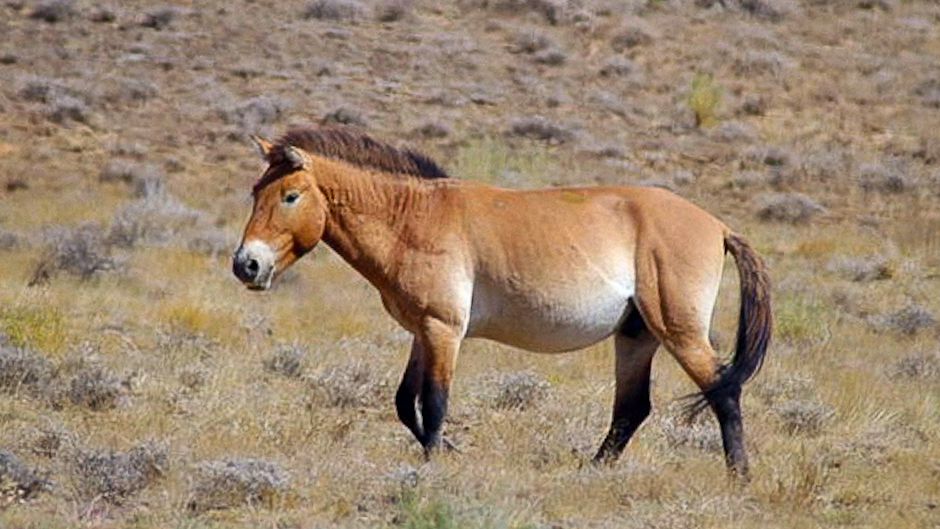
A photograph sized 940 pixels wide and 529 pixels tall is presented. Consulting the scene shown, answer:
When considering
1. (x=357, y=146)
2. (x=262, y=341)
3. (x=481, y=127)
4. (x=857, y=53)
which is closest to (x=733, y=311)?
(x=262, y=341)

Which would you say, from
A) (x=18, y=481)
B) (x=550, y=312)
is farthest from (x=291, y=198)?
(x=18, y=481)

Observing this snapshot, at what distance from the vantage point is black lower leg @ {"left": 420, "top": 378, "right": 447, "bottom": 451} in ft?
27.5

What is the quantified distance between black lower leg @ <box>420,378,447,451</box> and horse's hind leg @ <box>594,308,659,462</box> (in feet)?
3.74

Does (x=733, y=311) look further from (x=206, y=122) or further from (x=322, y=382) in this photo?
(x=206, y=122)

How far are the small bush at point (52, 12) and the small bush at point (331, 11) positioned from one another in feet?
17.8

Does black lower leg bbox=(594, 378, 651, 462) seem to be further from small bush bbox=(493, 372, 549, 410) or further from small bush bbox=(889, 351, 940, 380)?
small bush bbox=(889, 351, 940, 380)

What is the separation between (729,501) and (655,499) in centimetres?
37

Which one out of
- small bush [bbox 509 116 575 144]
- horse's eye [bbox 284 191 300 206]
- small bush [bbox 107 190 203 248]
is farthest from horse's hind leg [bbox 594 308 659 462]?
small bush [bbox 509 116 575 144]

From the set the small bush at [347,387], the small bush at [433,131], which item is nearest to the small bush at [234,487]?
the small bush at [347,387]

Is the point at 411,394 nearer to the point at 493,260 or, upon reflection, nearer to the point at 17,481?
the point at 493,260

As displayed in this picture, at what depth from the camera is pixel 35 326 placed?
12.6 meters

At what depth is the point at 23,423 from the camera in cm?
928

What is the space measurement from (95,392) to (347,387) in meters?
1.73

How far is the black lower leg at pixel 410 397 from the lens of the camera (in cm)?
871
